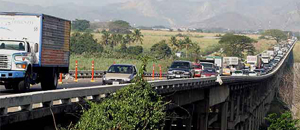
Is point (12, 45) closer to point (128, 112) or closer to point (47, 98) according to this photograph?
point (47, 98)

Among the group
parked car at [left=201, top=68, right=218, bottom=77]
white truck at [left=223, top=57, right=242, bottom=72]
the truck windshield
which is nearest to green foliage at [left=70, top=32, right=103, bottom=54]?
white truck at [left=223, top=57, right=242, bottom=72]

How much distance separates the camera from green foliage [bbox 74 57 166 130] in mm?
12898

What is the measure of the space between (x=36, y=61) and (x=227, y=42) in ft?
459

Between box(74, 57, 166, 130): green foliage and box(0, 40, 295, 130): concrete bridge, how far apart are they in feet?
3.02

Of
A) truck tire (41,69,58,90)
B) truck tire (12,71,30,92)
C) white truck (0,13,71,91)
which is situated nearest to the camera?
white truck (0,13,71,91)

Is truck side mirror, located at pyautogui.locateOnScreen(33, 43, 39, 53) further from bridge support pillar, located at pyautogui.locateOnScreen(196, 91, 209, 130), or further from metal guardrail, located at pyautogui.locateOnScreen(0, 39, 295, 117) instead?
bridge support pillar, located at pyautogui.locateOnScreen(196, 91, 209, 130)

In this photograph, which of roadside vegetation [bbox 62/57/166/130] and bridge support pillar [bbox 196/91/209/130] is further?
bridge support pillar [bbox 196/91/209/130]

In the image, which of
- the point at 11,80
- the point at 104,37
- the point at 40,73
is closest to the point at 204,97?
the point at 40,73

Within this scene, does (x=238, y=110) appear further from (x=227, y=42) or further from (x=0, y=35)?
(x=227, y=42)

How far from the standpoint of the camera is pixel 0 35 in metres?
21.6

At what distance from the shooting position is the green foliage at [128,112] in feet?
42.3

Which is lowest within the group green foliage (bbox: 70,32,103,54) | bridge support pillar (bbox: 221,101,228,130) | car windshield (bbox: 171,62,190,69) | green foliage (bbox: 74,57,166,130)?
bridge support pillar (bbox: 221,101,228,130)

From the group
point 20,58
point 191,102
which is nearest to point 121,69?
point 191,102

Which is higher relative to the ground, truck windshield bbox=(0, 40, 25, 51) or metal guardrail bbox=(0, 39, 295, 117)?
truck windshield bbox=(0, 40, 25, 51)
